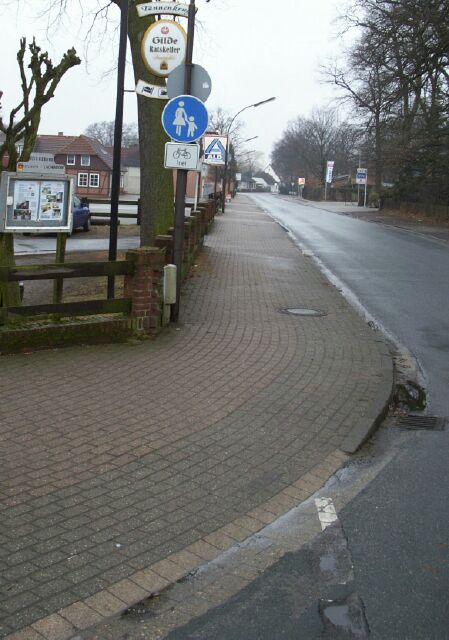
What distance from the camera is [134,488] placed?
4602 mm

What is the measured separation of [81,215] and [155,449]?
72.0ft

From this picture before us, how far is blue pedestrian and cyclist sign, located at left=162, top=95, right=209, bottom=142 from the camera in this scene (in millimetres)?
8703

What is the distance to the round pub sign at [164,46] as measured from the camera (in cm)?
889

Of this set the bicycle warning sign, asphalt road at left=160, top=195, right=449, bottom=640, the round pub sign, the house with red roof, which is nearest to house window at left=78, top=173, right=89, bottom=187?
the house with red roof

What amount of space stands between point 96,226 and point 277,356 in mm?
22541

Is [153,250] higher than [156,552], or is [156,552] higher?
[153,250]

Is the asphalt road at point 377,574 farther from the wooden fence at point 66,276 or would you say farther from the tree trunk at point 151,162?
the tree trunk at point 151,162

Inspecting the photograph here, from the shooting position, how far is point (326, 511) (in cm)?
451

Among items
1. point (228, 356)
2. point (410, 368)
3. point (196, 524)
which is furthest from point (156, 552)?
point (410, 368)

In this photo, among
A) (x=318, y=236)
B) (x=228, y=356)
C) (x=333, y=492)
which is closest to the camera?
(x=333, y=492)

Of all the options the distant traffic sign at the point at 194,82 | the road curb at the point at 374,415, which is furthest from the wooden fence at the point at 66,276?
the road curb at the point at 374,415

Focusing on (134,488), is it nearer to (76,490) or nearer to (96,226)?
(76,490)

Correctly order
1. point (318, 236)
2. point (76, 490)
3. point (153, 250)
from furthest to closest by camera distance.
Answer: point (318, 236) → point (153, 250) → point (76, 490)

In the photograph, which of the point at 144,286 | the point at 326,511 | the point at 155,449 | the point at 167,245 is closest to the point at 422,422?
the point at 326,511
